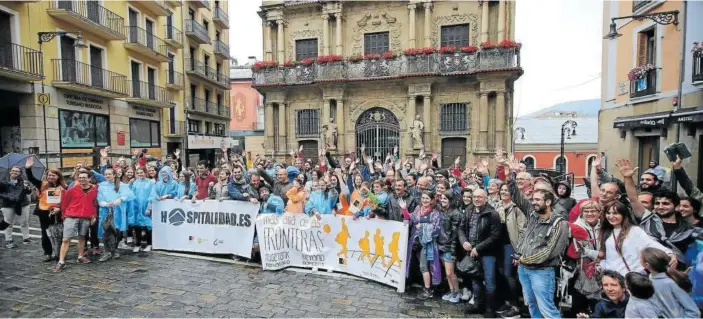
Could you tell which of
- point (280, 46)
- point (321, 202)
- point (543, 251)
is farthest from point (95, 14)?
point (543, 251)

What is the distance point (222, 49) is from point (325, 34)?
16072 millimetres

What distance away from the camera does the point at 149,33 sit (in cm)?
2338

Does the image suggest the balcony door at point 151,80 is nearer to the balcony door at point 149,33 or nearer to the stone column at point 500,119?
the balcony door at point 149,33

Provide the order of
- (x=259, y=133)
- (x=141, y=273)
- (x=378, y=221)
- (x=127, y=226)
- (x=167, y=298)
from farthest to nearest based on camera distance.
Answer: (x=259, y=133), (x=127, y=226), (x=141, y=273), (x=378, y=221), (x=167, y=298)

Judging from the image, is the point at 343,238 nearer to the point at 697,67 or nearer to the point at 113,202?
the point at 113,202

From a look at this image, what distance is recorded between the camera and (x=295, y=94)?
2495cm

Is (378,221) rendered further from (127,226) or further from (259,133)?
(259,133)

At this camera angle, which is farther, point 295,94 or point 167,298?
point 295,94

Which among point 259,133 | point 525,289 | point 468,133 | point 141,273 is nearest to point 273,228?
point 141,273

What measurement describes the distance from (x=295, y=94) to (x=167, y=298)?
20793mm

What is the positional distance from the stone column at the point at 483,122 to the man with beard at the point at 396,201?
1665 centimetres

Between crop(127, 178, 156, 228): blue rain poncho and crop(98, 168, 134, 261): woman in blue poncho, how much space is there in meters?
0.16

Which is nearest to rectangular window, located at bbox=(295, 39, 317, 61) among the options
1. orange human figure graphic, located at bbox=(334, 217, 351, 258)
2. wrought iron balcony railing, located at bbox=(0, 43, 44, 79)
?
wrought iron balcony railing, located at bbox=(0, 43, 44, 79)

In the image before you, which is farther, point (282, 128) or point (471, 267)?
point (282, 128)
